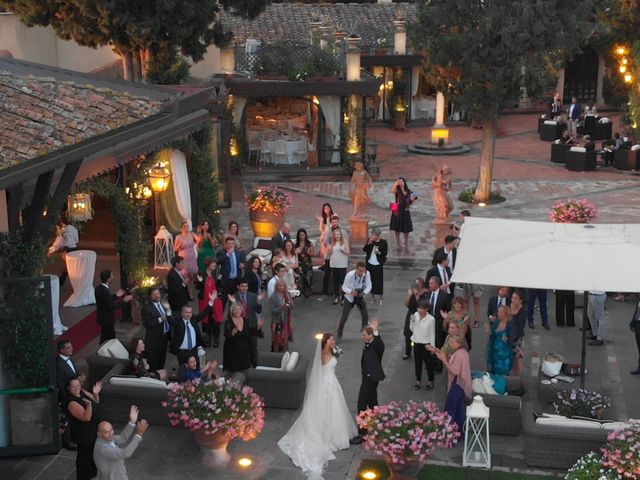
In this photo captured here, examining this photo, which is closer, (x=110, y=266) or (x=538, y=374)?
(x=538, y=374)

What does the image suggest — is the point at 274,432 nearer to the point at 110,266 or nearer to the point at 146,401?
the point at 146,401

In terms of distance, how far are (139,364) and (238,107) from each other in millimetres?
17480

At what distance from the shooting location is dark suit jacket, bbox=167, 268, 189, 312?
51.0 feet

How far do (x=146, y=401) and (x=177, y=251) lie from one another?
5063 mm

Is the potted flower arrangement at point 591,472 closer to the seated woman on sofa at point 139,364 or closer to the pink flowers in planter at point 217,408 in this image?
the pink flowers in planter at point 217,408

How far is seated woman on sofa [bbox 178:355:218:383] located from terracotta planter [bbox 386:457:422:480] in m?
2.48

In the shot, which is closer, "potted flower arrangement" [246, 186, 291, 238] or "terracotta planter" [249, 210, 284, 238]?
"potted flower arrangement" [246, 186, 291, 238]

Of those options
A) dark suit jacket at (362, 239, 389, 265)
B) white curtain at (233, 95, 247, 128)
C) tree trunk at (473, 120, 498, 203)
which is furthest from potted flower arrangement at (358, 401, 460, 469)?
white curtain at (233, 95, 247, 128)

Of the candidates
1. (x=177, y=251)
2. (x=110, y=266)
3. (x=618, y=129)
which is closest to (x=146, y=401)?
(x=177, y=251)

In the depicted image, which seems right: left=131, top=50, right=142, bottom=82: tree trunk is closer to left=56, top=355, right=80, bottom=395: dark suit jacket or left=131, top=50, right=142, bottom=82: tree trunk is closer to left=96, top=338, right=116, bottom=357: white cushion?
left=96, top=338, right=116, bottom=357: white cushion

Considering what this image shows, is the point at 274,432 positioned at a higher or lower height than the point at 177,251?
lower

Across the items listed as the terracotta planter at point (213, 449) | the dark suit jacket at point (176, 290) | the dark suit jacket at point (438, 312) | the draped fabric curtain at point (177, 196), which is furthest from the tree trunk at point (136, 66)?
the terracotta planter at point (213, 449)

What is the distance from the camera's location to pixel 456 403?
12.2 m

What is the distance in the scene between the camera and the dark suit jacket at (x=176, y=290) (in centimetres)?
1553
